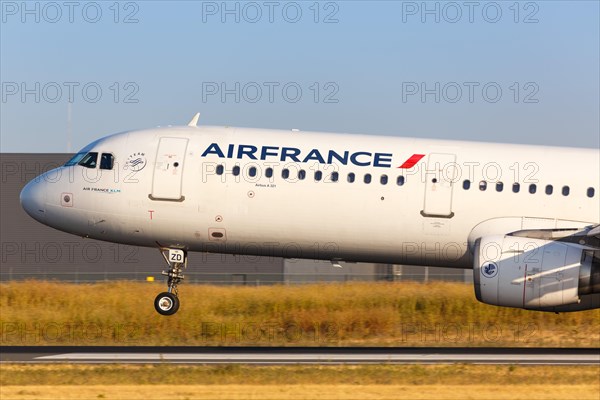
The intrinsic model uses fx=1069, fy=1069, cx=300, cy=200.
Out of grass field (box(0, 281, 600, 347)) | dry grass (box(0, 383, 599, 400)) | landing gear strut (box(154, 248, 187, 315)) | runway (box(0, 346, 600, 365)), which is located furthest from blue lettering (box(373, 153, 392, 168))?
dry grass (box(0, 383, 599, 400))

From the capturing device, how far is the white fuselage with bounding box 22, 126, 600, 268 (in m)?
25.5

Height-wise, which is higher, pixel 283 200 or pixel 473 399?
pixel 283 200

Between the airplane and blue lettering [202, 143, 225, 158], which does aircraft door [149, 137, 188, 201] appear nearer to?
the airplane

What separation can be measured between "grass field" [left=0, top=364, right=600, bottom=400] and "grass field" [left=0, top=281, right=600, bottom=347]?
287 inches

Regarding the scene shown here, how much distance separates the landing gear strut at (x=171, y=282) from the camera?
26047mm

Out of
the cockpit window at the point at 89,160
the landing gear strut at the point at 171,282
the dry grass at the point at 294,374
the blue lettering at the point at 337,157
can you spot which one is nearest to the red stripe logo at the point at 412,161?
the blue lettering at the point at 337,157

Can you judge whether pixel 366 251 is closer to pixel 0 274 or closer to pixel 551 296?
pixel 551 296

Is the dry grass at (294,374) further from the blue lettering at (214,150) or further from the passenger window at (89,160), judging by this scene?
the passenger window at (89,160)

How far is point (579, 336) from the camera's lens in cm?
2994

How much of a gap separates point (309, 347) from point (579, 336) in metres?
8.58

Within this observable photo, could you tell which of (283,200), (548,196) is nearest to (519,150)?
(548,196)

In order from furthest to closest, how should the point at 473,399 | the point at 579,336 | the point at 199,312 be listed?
the point at 199,312 < the point at 579,336 < the point at 473,399

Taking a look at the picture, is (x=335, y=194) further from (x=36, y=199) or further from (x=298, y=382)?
(x=36, y=199)

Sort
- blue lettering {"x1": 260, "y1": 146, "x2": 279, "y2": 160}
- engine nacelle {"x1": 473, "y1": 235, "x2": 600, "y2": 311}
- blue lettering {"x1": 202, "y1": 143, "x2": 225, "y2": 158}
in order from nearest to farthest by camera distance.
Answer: engine nacelle {"x1": 473, "y1": 235, "x2": 600, "y2": 311} < blue lettering {"x1": 260, "y1": 146, "x2": 279, "y2": 160} < blue lettering {"x1": 202, "y1": 143, "x2": 225, "y2": 158}
